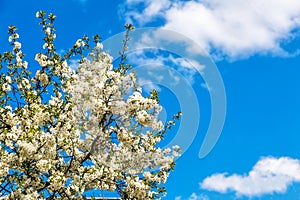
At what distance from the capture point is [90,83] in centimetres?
1098

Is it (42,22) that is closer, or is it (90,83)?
(90,83)

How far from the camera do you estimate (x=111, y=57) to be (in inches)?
482

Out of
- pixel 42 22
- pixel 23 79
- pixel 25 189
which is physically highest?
pixel 42 22

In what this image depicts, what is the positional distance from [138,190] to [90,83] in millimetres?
2957

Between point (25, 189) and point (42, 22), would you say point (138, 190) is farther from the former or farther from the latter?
point (42, 22)

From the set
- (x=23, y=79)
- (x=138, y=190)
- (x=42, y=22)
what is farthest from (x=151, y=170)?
(x=42, y=22)

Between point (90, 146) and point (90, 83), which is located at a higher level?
point (90, 83)

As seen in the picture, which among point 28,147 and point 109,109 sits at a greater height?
point 109,109

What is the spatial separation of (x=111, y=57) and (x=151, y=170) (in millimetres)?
3282

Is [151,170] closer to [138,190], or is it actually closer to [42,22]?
[138,190]

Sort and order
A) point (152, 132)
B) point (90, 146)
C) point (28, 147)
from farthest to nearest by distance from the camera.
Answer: point (152, 132) → point (90, 146) → point (28, 147)

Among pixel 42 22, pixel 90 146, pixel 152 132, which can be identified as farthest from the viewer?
pixel 42 22

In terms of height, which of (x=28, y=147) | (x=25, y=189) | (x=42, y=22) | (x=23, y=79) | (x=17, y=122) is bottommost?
(x=25, y=189)

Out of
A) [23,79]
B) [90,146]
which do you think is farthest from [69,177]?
[23,79]
